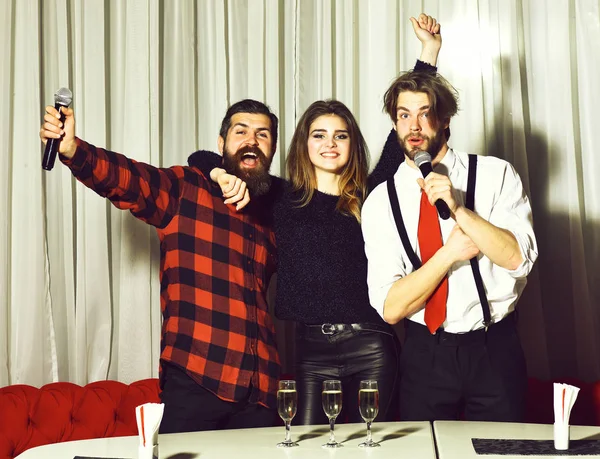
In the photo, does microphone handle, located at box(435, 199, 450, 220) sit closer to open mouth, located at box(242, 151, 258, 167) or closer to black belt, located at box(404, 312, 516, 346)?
black belt, located at box(404, 312, 516, 346)

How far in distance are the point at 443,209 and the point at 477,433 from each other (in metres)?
0.62

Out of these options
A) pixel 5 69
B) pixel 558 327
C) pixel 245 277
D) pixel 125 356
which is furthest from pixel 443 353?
pixel 5 69

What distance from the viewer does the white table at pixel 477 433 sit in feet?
6.36

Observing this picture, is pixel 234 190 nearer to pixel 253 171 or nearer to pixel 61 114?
pixel 253 171

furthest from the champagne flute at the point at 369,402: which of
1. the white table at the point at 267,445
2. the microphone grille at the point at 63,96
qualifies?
the microphone grille at the point at 63,96

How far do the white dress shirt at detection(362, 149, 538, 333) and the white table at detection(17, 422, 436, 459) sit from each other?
0.42m

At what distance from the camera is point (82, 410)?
9.41 ft

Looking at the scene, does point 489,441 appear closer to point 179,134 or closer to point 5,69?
point 179,134

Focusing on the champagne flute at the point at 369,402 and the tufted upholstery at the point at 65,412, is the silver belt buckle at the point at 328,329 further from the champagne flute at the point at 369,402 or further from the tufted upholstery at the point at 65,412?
the tufted upholstery at the point at 65,412

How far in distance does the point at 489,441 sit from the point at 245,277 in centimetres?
104

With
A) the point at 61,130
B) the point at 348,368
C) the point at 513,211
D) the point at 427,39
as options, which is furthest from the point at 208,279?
the point at 427,39

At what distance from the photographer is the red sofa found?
2.74m

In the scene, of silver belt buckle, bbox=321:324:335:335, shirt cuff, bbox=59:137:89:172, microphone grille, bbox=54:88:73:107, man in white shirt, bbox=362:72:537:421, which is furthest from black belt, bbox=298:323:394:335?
microphone grille, bbox=54:88:73:107

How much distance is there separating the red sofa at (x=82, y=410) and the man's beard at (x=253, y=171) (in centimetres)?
90
